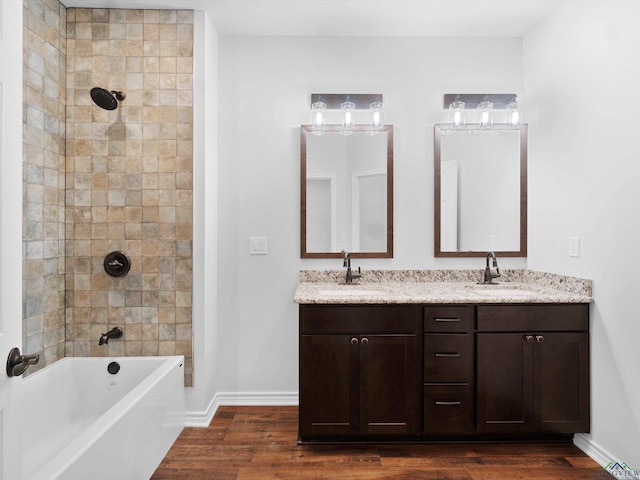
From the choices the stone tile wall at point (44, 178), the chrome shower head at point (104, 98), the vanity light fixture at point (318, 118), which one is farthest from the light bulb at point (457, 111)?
the stone tile wall at point (44, 178)

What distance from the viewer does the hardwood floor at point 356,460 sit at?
210cm

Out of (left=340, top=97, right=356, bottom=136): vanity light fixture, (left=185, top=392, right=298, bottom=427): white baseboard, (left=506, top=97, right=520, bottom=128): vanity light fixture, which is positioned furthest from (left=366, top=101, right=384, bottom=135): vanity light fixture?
(left=185, top=392, right=298, bottom=427): white baseboard

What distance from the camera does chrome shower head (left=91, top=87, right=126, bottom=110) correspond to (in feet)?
7.69

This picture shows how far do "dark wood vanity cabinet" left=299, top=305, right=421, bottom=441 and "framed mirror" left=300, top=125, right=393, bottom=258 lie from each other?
72 cm

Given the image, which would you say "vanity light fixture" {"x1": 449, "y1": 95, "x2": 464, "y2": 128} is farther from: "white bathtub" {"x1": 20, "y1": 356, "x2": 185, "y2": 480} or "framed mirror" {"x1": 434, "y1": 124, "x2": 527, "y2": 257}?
"white bathtub" {"x1": 20, "y1": 356, "x2": 185, "y2": 480}

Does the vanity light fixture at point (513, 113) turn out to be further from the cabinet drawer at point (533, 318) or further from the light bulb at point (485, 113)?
the cabinet drawer at point (533, 318)

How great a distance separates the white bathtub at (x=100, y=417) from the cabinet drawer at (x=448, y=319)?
1490mm

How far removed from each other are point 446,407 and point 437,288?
2.37ft

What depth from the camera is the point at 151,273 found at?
2.63 meters

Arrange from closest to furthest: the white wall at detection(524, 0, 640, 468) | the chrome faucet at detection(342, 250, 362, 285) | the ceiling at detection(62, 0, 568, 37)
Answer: the white wall at detection(524, 0, 640, 468), the ceiling at detection(62, 0, 568, 37), the chrome faucet at detection(342, 250, 362, 285)

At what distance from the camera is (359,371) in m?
2.31

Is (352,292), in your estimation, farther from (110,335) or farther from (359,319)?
(110,335)

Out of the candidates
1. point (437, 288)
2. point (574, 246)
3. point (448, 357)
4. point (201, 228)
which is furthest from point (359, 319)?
point (574, 246)

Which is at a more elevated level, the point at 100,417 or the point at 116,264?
the point at 116,264
